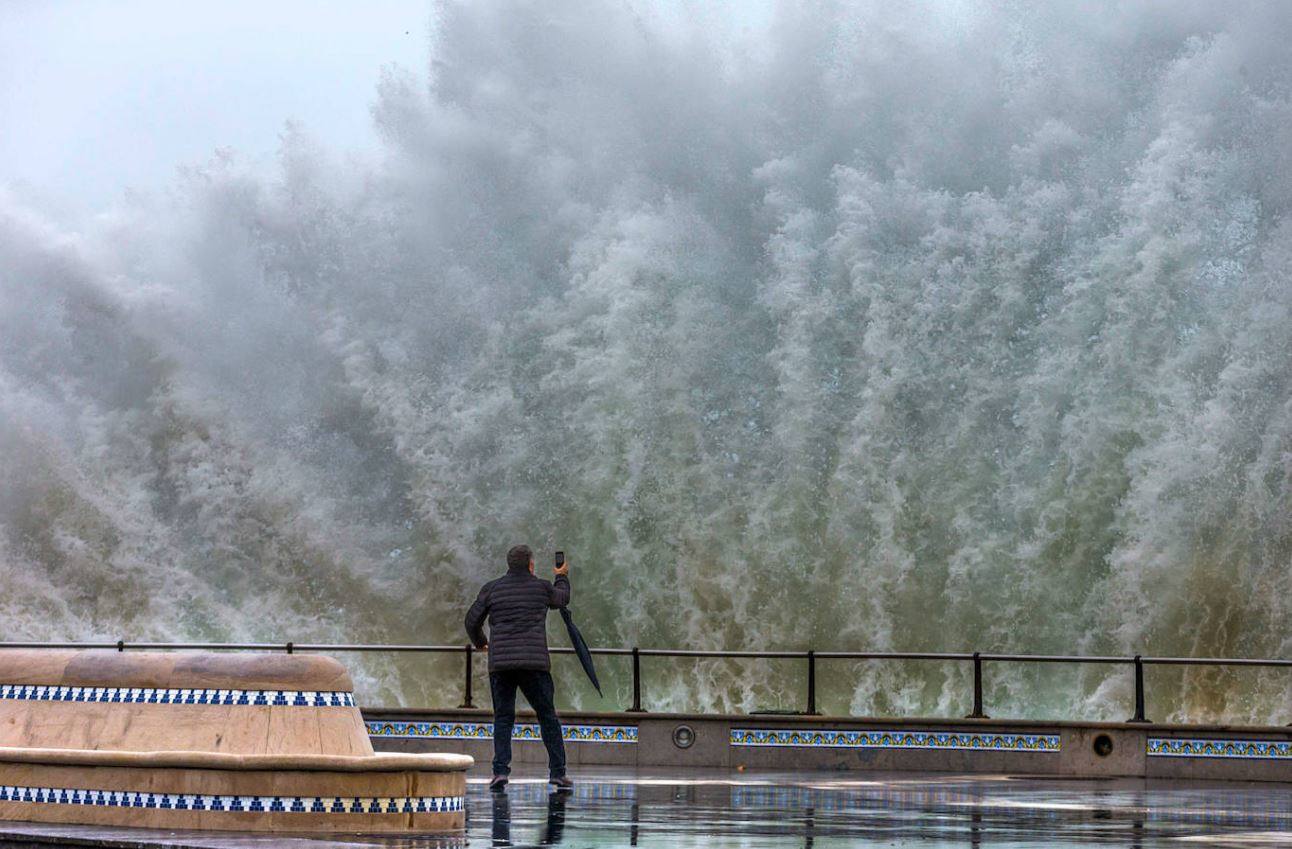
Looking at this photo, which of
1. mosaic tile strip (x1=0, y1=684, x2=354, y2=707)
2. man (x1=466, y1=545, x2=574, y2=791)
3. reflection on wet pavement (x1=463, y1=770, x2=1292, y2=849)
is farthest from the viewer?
man (x1=466, y1=545, x2=574, y2=791)

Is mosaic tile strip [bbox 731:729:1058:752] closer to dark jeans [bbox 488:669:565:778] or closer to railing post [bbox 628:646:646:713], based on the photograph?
railing post [bbox 628:646:646:713]

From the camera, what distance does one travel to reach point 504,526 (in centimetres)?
3434

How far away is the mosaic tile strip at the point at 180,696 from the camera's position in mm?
8969

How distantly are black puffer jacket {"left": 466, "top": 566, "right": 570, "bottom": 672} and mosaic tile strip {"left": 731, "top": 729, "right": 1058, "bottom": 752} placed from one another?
16.5 ft

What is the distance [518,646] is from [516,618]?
18cm

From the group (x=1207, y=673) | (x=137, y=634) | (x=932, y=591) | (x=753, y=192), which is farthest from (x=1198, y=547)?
(x=137, y=634)

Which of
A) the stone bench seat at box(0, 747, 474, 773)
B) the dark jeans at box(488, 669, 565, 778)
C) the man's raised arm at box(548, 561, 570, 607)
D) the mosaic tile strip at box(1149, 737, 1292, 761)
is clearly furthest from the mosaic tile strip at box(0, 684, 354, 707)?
the mosaic tile strip at box(1149, 737, 1292, 761)

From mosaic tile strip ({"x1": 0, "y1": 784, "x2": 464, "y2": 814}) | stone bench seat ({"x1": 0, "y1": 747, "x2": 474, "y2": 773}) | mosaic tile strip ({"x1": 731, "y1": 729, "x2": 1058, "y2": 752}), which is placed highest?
mosaic tile strip ({"x1": 731, "y1": 729, "x2": 1058, "y2": 752})

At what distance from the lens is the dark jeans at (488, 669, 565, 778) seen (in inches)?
544

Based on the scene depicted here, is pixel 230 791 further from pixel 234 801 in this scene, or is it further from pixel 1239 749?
pixel 1239 749

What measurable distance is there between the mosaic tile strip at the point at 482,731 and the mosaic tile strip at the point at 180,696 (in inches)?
364

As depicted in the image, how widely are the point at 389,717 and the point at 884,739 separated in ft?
14.6

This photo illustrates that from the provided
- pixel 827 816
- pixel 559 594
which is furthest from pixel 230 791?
pixel 559 594

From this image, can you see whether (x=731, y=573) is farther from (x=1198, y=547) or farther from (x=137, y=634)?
(x=137, y=634)
